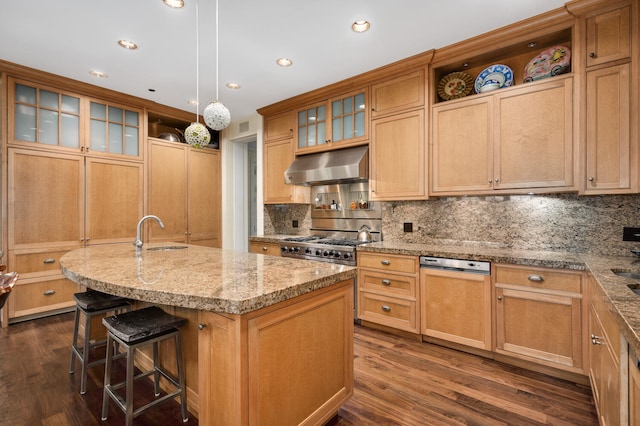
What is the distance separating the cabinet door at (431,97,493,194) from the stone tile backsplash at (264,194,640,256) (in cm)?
31

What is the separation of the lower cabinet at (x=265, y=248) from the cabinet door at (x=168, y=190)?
1287 mm

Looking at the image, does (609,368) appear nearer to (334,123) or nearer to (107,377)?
(107,377)

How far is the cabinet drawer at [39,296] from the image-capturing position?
333cm

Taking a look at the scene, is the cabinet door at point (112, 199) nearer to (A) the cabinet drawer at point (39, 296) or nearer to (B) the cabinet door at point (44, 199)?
(B) the cabinet door at point (44, 199)

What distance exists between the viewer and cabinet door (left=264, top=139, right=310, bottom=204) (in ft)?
14.0

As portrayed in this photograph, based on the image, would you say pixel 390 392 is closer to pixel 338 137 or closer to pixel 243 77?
pixel 338 137

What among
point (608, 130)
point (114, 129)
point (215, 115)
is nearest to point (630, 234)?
point (608, 130)

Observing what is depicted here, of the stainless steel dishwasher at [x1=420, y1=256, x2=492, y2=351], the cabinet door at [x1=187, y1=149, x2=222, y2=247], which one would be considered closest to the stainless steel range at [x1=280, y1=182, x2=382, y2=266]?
the stainless steel dishwasher at [x1=420, y1=256, x2=492, y2=351]

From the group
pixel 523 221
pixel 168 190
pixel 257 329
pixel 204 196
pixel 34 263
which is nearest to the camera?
pixel 257 329

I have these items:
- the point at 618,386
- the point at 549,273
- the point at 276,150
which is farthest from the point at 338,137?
the point at 618,386

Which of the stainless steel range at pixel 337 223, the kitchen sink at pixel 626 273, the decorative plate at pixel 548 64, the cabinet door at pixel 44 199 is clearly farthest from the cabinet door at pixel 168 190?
the kitchen sink at pixel 626 273

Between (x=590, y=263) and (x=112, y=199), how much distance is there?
16.2 ft

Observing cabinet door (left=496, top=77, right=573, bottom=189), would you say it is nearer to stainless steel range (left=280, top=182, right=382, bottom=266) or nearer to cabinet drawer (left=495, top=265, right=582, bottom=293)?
cabinet drawer (left=495, top=265, right=582, bottom=293)

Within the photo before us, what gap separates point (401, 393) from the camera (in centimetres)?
204
